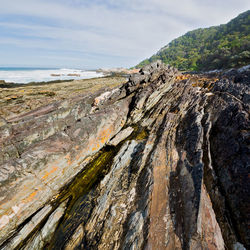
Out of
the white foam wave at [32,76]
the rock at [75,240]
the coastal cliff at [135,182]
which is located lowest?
the rock at [75,240]

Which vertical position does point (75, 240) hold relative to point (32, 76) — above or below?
below

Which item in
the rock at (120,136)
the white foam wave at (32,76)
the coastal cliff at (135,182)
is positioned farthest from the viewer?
→ the white foam wave at (32,76)

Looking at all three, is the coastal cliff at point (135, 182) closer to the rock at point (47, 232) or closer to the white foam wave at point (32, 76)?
the rock at point (47, 232)

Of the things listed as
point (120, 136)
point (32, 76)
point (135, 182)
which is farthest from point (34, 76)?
point (135, 182)

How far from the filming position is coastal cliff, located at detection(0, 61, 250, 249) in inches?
198

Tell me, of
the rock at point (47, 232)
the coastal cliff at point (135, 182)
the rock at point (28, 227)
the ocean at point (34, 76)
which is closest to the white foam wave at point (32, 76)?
the ocean at point (34, 76)

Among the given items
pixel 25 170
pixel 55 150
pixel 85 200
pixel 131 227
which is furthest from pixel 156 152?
pixel 25 170

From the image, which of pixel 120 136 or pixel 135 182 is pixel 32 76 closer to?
pixel 120 136

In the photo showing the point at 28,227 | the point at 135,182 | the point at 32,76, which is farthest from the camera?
the point at 32,76

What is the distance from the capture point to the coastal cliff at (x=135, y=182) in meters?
5.03

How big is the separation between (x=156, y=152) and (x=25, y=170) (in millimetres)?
8424

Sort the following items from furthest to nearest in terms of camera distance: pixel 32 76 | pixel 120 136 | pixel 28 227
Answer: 1. pixel 32 76
2. pixel 120 136
3. pixel 28 227

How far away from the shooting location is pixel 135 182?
718 centimetres

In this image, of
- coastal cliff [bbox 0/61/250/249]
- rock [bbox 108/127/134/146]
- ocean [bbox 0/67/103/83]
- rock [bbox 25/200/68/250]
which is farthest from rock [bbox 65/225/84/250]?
ocean [bbox 0/67/103/83]
